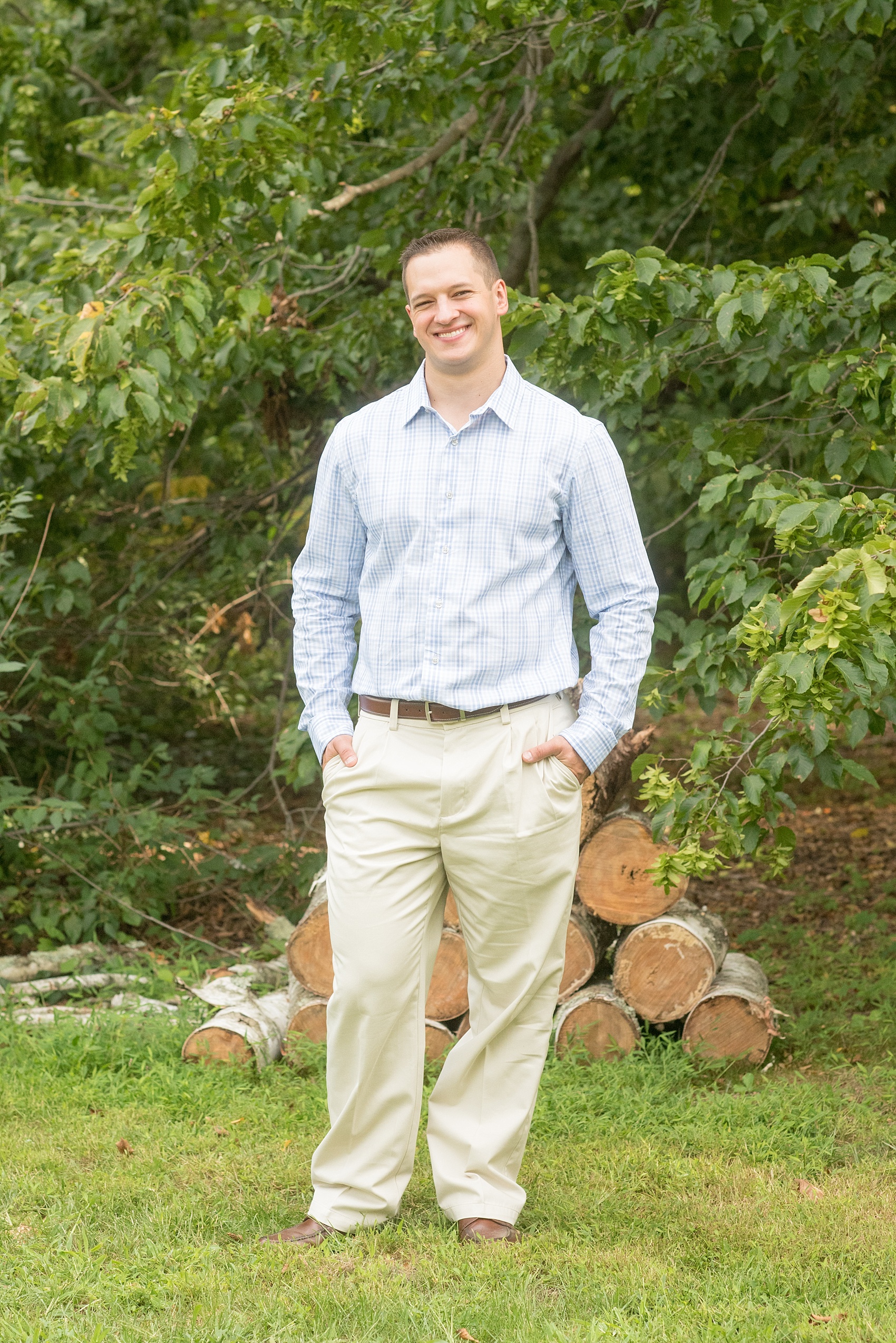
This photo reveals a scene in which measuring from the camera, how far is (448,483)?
2910 millimetres

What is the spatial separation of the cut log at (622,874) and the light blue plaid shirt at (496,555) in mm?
1526

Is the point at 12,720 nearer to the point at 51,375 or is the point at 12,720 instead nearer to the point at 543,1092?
the point at 51,375

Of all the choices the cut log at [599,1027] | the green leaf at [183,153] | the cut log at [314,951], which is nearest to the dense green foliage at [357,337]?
the green leaf at [183,153]

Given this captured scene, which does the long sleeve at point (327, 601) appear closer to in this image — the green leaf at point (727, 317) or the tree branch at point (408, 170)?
the green leaf at point (727, 317)

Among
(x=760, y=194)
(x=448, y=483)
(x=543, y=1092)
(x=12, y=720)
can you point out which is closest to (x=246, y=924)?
(x=12, y=720)

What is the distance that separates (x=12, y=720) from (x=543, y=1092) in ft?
9.71

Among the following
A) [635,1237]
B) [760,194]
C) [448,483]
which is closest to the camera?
[448,483]

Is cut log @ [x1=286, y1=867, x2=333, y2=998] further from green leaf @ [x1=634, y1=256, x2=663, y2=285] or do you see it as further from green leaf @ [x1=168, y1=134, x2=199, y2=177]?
green leaf @ [x1=168, y1=134, x2=199, y2=177]

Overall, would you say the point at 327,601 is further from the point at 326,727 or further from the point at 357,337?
the point at 357,337

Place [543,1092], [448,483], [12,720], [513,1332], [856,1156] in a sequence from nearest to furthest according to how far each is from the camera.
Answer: [513,1332] < [448,483] < [856,1156] < [543,1092] < [12,720]

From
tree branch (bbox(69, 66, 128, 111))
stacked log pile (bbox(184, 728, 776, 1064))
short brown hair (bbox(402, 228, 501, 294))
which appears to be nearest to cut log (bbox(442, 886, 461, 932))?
stacked log pile (bbox(184, 728, 776, 1064))

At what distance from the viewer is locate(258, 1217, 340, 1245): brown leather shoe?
119 inches

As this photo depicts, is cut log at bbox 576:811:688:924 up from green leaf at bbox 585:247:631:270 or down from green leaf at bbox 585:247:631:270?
down

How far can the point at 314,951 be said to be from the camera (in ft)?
14.7
